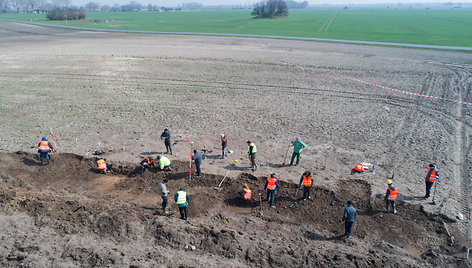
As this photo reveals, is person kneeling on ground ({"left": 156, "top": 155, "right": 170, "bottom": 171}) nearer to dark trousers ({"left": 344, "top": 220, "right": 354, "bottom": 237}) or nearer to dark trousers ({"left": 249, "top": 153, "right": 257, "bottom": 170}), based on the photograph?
dark trousers ({"left": 249, "top": 153, "right": 257, "bottom": 170})

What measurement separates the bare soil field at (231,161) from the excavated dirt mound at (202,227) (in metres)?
0.05

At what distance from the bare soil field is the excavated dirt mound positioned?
0.16ft

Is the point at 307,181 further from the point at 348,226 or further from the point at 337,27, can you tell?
the point at 337,27

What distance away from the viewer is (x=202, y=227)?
10320 mm

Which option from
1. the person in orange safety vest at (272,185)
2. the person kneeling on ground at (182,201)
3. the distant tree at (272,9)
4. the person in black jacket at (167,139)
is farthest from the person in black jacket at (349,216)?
the distant tree at (272,9)

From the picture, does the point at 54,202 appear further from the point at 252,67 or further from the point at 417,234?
the point at 252,67

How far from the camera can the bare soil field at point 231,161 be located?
9.70m

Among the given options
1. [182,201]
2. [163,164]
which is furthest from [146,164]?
[182,201]

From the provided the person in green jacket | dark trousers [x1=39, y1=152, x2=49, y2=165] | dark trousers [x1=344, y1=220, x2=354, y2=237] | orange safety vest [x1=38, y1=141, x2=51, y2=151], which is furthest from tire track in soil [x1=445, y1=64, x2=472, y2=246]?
dark trousers [x1=39, y1=152, x2=49, y2=165]

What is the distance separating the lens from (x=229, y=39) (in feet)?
171

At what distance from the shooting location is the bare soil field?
31.8ft

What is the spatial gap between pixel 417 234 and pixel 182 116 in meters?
15.2

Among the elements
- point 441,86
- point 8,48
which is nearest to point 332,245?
point 441,86

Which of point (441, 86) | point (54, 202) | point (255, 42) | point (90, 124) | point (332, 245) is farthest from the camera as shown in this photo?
point (255, 42)
